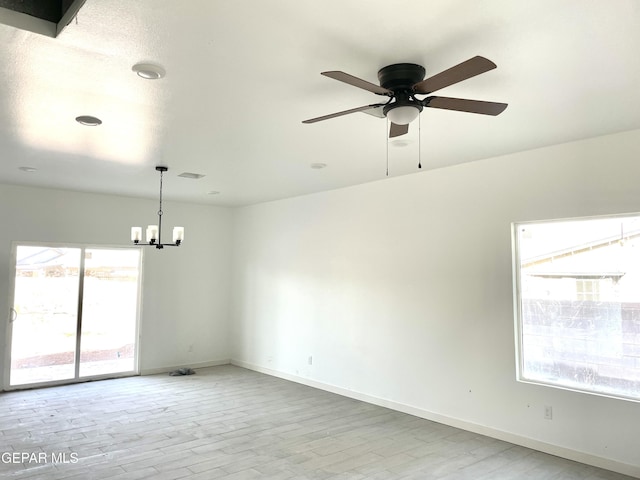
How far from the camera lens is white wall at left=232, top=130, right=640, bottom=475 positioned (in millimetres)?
3818

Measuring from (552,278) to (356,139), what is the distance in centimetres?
227

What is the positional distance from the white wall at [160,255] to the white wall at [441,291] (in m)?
1.25

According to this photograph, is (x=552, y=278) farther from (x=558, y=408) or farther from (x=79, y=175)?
(x=79, y=175)

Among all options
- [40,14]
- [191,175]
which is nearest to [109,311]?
[191,175]

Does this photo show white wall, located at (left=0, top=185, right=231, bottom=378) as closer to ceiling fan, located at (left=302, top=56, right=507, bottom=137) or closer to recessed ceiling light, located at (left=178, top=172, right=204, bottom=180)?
recessed ceiling light, located at (left=178, top=172, right=204, bottom=180)

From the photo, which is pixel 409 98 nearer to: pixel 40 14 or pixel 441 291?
pixel 40 14

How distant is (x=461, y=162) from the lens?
186 inches

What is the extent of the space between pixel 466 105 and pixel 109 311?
20.8 ft

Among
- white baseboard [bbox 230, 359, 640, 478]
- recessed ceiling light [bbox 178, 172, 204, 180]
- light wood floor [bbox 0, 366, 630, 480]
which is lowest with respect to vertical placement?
light wood floor [bbox 0, 366, 630, 480]

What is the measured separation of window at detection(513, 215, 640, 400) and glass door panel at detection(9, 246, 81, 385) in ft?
19.8

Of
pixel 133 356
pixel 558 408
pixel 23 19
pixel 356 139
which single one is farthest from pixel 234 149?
pixel 133 356

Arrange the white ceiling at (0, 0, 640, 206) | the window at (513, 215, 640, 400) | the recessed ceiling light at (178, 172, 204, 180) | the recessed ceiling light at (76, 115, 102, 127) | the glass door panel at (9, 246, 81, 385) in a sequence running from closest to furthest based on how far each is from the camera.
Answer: the white ceiling at (0, 0, 640, 206)
the recessed ceiling light at (76, 115, 102, 127)
the window at (513, 215, 640, 400)
the recessed ceiling light at (178, 172, 204, 180)
the glass door panel at (9, 246, 81, 385)
